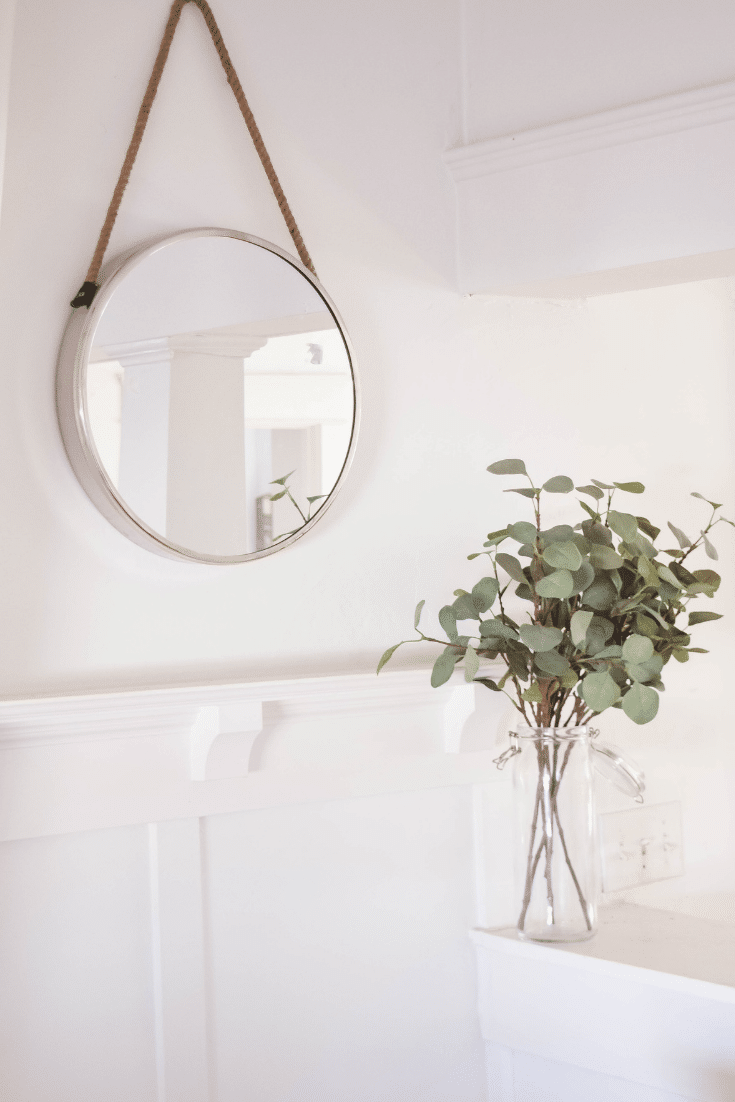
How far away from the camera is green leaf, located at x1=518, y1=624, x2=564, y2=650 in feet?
4.22

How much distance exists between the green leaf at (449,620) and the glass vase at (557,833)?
178mm

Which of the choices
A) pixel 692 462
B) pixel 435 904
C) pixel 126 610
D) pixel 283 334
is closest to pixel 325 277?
pixel 283 334

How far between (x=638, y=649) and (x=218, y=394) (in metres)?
0.60

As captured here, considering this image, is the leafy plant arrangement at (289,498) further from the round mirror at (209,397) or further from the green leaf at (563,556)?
the green leaf at (563,556)

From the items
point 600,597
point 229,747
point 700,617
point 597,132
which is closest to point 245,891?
point 229,747

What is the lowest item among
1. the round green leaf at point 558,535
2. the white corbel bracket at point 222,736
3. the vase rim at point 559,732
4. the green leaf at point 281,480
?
the vase rim at point 559,732

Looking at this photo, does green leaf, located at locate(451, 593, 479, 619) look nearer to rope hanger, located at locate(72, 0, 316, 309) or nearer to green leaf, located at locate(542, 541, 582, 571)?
green leaf, located at locate(542, 541, 582, 571)

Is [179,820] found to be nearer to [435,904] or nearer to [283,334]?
[435,904]

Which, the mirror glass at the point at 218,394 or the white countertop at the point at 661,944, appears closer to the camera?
the mirror glass at the point at 218,394

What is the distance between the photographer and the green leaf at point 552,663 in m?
1.32

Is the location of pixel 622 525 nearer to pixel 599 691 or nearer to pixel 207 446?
pixel 599 691

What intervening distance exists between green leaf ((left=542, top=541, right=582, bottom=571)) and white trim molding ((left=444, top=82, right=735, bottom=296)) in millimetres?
416

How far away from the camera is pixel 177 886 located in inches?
50.1

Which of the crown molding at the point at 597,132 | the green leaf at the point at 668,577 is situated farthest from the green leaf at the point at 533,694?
the crown molding at the point at 597,132
